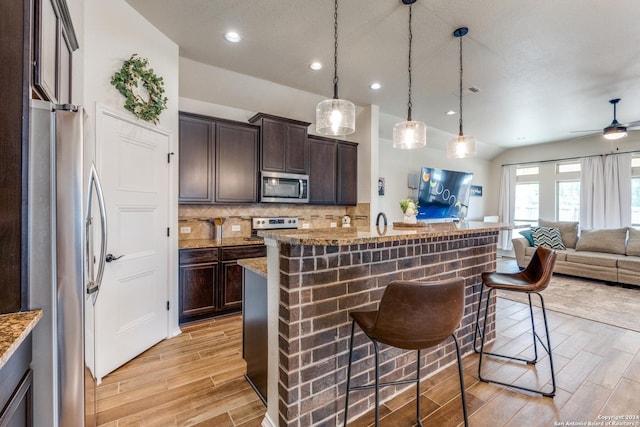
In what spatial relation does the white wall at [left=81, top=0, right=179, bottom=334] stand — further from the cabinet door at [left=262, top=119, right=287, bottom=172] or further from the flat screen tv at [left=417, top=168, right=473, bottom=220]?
the flat screen tv at [left=417, top=168, right=473, bottom=220]

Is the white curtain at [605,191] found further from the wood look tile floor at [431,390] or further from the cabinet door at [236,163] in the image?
the cabinet door at [236,163]

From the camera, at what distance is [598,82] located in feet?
12.0

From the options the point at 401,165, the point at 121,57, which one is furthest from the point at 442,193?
the point at 121,57

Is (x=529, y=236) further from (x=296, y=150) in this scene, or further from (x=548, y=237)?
(x=296, y=150)

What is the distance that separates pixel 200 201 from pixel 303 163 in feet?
5.09

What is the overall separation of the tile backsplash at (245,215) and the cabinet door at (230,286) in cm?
71

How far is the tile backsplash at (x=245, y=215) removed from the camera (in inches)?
146

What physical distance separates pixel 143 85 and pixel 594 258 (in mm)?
7090

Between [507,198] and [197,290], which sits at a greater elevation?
[507,198]

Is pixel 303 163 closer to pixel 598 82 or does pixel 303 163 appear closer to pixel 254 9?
pixel 254 9

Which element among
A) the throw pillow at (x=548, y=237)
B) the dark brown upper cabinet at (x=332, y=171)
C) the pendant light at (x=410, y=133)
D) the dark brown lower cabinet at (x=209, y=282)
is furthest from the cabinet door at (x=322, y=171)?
the throw pillow at (x=548, y=237)

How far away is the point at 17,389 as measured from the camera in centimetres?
87

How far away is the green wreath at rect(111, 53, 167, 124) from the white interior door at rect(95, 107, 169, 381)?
125mm

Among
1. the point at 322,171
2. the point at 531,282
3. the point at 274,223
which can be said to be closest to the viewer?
the point at 531,282
